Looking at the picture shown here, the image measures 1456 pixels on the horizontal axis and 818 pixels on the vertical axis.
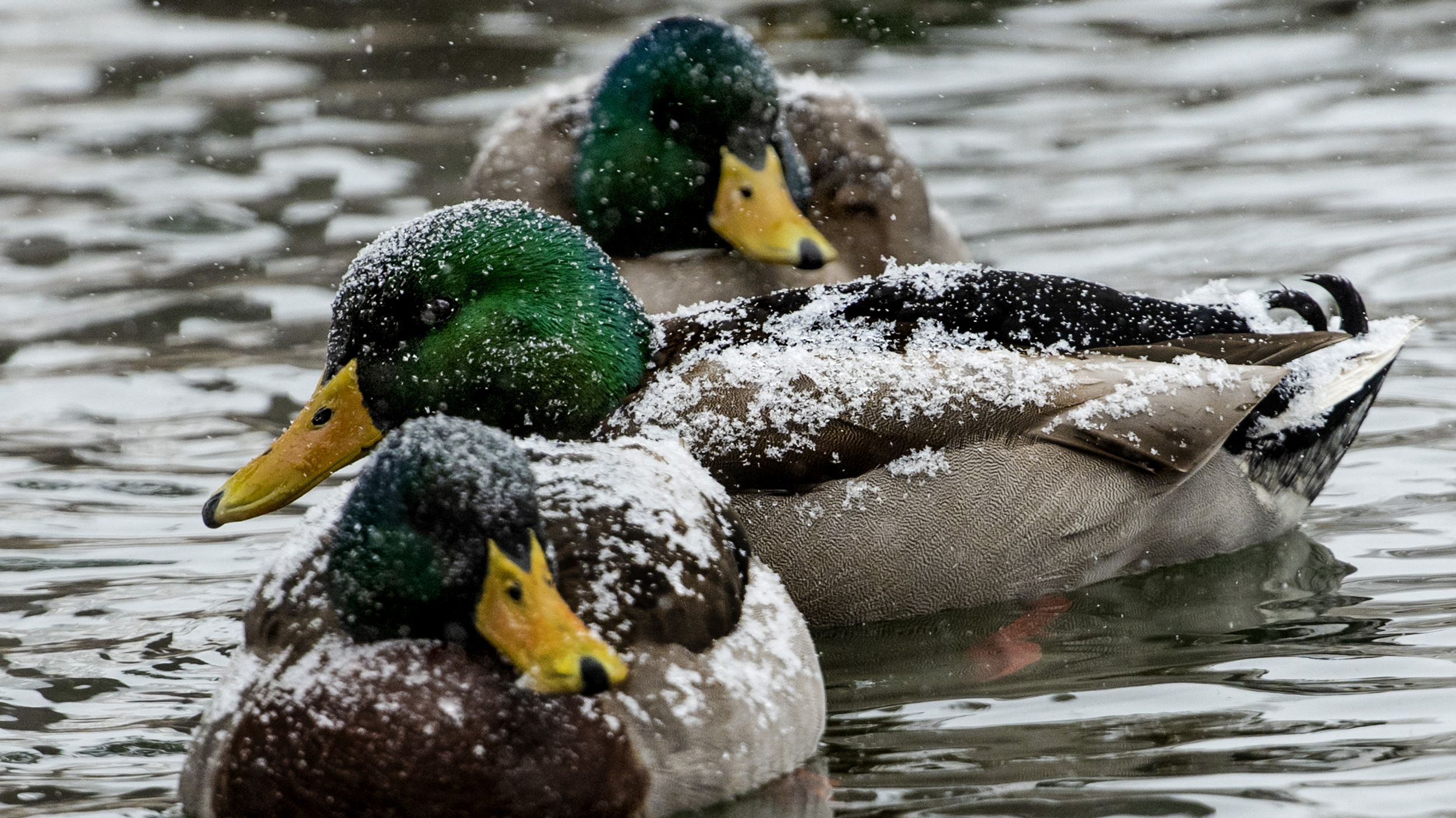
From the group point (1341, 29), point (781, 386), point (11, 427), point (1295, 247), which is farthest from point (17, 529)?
point (1341, 29)

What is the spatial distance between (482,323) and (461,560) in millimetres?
1429

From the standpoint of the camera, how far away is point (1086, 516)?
599 centimetres

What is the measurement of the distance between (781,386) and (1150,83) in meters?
6.30

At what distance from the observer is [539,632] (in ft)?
14.2

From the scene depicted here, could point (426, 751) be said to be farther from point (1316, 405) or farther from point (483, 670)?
point (1316, 405)

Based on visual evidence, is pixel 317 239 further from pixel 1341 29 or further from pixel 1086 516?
pixel 1341 29

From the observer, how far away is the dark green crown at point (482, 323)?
573 cm

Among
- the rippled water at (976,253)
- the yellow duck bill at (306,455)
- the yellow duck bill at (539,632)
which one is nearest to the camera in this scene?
the yellow duck bill at (539,632)

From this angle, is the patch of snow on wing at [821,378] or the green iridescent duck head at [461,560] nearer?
the green iridescent duck head at [461,560]

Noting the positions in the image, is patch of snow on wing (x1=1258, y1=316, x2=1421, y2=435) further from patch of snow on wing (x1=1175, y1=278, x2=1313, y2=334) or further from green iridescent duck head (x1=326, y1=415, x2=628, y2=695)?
green iridescent duck head (x1=326, y1=415, x2=628, y2=695)

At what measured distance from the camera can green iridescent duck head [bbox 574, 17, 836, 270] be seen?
7.23 meters

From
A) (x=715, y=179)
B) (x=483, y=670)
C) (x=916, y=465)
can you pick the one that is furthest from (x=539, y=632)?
(x=715, y=179)

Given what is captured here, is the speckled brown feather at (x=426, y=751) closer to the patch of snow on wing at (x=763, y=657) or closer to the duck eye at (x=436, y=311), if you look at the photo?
the patch of snow on wing at (x=763, y=657)

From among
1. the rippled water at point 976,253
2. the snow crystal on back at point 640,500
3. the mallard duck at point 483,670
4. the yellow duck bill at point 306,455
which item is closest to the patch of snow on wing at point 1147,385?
the rippled water at point 976,253
